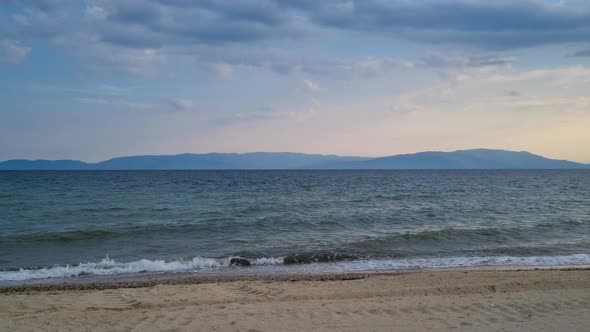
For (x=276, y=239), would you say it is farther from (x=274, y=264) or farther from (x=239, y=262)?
(x=239, y=262)

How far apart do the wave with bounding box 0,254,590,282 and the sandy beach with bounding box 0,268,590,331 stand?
228 cm

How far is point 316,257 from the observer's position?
15.4 metres

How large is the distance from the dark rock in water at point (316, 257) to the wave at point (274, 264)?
11 cm

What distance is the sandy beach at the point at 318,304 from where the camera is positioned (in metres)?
7.32

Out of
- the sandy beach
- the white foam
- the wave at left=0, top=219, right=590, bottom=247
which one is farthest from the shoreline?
the wave at left=0, top=219, right=590, bottom=247

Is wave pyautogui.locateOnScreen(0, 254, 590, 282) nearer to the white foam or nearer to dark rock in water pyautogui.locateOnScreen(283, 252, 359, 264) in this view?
the white foam

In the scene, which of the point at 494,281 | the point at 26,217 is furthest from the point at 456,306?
the point at 26,217

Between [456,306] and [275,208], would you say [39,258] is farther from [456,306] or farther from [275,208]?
[275,208]

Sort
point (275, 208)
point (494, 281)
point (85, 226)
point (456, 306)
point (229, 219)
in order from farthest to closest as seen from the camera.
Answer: point (275, 208) < point (229, 219) < point (85, 226) < point (494, 281) < point (456, 306)

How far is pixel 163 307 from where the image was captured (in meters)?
8.52

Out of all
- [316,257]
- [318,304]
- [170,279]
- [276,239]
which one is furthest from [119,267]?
[318,304]

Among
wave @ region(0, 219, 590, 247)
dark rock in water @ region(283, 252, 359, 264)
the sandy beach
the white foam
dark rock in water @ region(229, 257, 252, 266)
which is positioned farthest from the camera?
wave @ region(0, 219, 590, 247)

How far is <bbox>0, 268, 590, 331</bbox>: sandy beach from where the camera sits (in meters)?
7.32

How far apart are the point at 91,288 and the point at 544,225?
22308 mm
